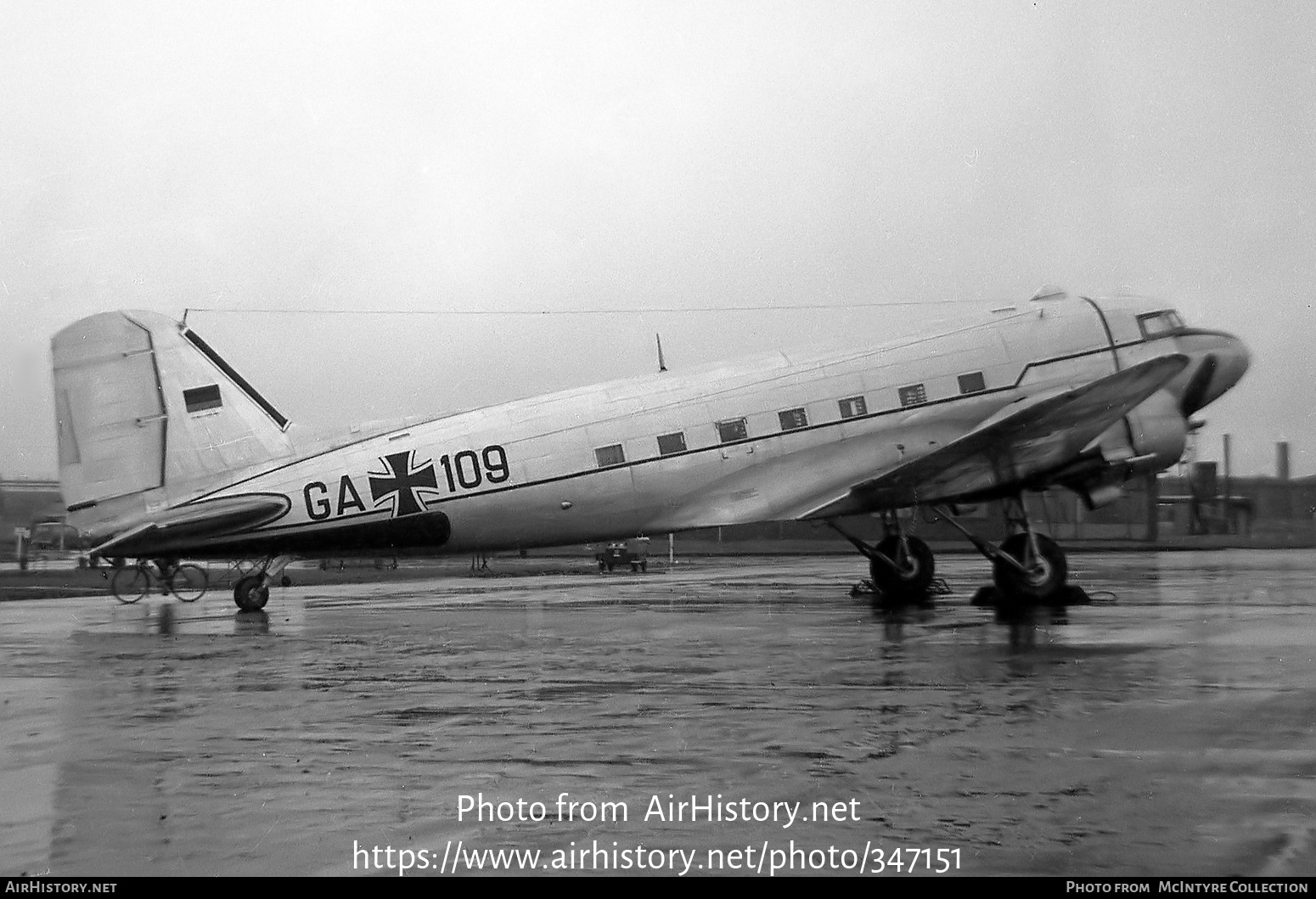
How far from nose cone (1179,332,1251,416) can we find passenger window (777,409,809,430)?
6663 mm

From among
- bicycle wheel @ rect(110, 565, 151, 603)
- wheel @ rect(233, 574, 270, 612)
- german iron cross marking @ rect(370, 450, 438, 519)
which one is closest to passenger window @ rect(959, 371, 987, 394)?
german iron cross marking @ rect(370, 450, 438, 519)

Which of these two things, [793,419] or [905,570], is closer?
[793,419]

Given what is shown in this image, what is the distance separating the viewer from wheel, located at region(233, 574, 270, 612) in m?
19.8

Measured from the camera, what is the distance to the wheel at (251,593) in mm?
19844

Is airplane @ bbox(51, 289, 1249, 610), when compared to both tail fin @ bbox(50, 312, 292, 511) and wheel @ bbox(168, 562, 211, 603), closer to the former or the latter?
tail fin @ bbox(50, 312, 292, 511)

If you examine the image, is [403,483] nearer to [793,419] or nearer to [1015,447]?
[793,419]

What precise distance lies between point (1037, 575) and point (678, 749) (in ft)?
40.0

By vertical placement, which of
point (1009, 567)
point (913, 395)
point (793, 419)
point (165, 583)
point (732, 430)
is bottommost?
point (1009, 567)

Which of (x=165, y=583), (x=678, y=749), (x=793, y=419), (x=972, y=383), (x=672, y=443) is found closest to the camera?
(x=678, y=749)

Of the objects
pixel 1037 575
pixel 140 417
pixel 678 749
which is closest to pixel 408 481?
pixel 140 417

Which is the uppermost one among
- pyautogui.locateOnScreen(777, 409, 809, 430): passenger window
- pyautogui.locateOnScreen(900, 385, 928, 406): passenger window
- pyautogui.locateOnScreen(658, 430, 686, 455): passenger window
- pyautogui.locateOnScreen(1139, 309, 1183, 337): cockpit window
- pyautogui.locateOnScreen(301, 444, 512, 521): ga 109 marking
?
pyautogui.locateOnScreen(1139, 309, 1183, 337): cockpit window

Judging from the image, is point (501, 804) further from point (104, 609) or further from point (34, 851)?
point (104, 609)

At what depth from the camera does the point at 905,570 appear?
20.1 meters

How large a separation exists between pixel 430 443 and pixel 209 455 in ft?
12.2
